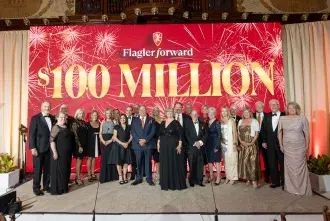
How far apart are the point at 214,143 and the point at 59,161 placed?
2.84 m

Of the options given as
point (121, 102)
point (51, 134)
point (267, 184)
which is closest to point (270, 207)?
point (267, 184)

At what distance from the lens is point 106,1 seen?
24.1 ft

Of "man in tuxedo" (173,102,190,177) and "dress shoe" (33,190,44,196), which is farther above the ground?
"man in tuxedo" (173,102,190,177)

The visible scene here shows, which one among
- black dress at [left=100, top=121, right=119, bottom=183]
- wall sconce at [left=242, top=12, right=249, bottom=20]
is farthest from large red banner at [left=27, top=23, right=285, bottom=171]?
black dress at [left=100, top=121, right=119, bottom=183]

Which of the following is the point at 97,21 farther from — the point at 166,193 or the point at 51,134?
the point at 166,193

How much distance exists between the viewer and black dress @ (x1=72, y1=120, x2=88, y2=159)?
507 cm

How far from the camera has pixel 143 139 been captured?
5.02 m

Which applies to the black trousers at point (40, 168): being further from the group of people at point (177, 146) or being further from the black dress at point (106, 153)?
the black dress at point (106, 153)

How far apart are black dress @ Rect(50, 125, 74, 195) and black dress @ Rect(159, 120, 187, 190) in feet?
5.46

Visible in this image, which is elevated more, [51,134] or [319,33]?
[319,33]

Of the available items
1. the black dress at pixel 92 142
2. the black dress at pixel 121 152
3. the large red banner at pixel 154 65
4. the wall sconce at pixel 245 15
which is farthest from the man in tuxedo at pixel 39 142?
the wall sconce at pixel 245 15

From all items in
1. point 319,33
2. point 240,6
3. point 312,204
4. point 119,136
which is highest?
point 240,6

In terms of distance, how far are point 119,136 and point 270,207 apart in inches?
116

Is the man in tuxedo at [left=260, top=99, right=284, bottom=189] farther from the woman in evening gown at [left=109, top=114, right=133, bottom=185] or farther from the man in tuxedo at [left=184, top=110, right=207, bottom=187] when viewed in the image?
the woman in evening gown at [left=109, top=114, right=133, bottom=185]
